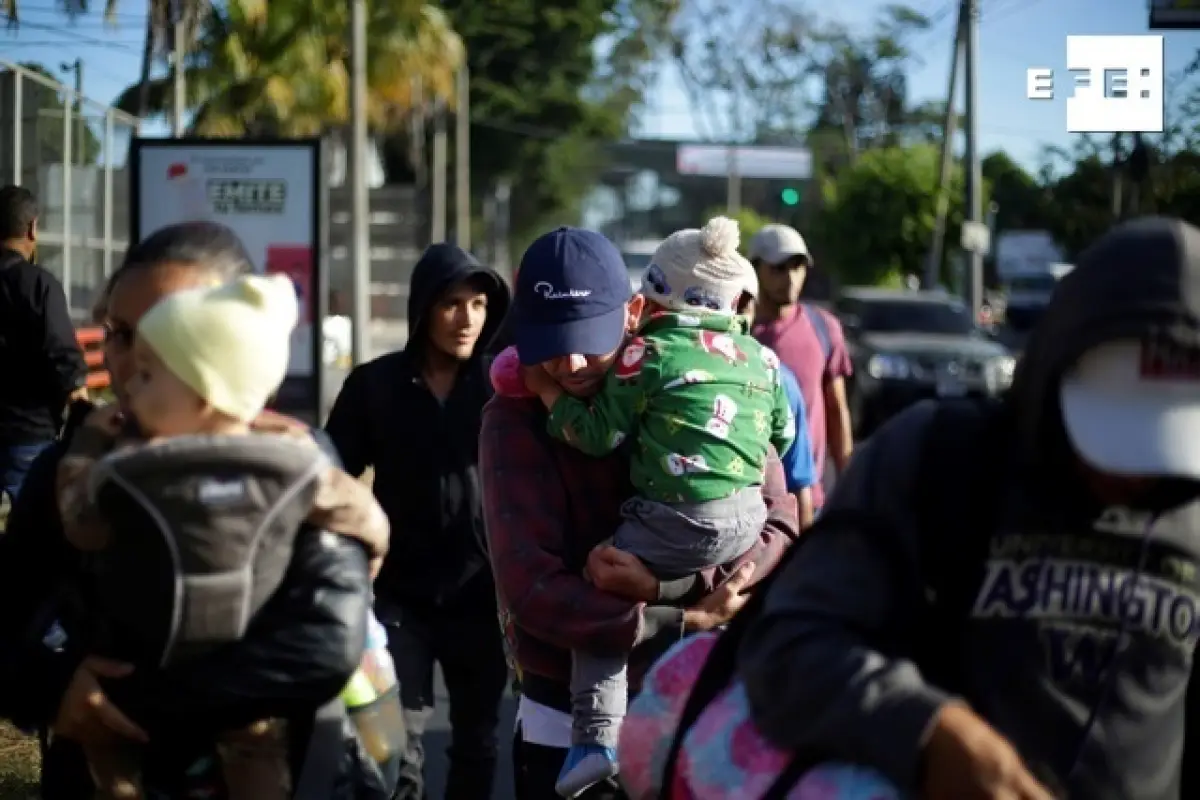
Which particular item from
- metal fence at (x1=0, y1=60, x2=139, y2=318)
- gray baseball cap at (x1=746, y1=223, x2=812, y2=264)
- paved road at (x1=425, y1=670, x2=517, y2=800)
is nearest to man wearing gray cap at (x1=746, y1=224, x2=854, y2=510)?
gray baseball cap at (x1=746, y1=223, x2=812, y2=264)

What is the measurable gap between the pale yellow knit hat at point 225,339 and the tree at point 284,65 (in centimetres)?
2680

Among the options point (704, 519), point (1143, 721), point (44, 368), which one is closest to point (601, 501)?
point (704, 519)

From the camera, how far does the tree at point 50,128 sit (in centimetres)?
1506

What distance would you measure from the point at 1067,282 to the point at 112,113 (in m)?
18.6

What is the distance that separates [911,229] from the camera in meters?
48.8

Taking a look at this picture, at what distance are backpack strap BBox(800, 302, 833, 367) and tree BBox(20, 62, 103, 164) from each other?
9.24m

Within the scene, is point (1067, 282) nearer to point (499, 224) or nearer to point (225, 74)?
point (225, 74)

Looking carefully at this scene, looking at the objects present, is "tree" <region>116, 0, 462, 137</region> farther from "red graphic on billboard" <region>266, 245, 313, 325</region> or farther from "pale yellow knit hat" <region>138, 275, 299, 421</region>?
"pale yellow knit hat" <region>138, 275, 299, 421</region>

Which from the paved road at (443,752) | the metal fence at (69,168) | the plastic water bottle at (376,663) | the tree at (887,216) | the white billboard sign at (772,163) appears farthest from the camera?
the white billboard sign at (772,163)

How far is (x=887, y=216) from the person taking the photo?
49.2m

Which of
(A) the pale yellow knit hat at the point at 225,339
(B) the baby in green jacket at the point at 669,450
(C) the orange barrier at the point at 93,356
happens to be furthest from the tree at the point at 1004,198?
(A) the pale yellow knit hat at the point at 225,339

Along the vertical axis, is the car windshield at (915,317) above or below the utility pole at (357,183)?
below

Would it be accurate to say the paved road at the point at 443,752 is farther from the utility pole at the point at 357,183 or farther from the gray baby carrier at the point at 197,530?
the utility pole at the point at 357,183

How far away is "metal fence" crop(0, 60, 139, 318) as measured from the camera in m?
14.0
